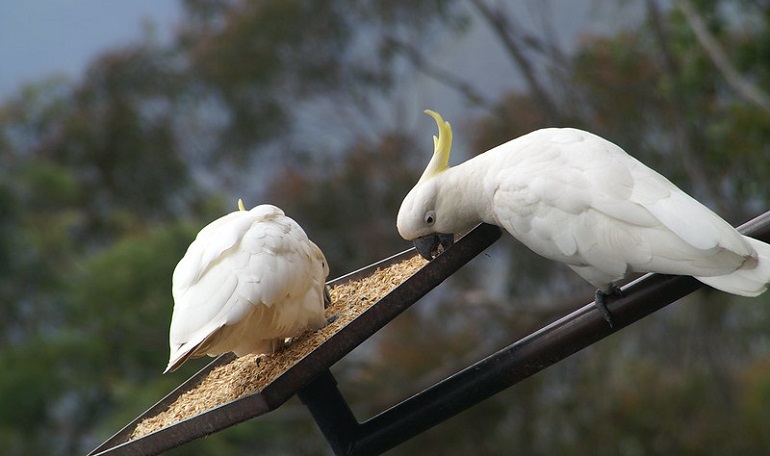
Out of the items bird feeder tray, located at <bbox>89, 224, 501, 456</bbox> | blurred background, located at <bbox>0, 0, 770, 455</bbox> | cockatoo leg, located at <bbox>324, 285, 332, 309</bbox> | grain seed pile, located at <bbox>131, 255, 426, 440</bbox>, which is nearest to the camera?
bird feeder tray, located at <bbox>89, 224, 501, 456</bbox>

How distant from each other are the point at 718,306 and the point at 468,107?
2300 millimetres

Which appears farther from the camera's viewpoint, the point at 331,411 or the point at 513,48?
the point at 513,48

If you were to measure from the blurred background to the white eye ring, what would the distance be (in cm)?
312

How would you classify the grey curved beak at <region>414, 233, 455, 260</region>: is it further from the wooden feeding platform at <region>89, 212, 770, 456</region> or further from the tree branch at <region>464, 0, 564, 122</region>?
the tree branch at <region>464, 0, 564, 122</region>

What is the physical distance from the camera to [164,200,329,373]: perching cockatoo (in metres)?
1.25

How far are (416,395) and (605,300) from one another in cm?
28

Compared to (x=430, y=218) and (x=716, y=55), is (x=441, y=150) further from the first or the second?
(x=716, y=55)

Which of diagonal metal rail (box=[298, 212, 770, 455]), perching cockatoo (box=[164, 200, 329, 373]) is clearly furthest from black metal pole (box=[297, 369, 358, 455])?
perching cockatoo (box=[164, 200, 329, 373])

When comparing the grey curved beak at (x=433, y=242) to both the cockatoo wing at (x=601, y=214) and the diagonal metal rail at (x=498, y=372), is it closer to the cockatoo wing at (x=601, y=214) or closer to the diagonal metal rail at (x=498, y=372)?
the cockatoo wing at (x=601, y=214)

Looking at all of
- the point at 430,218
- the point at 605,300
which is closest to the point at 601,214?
the point at 605,300

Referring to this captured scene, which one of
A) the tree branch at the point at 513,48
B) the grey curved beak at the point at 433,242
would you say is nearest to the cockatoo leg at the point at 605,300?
the grey curved beak at the point at 433,242

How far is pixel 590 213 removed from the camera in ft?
4.54

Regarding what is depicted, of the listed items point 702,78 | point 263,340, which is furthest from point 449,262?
point 702,78

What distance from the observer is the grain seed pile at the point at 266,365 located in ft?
4.33
